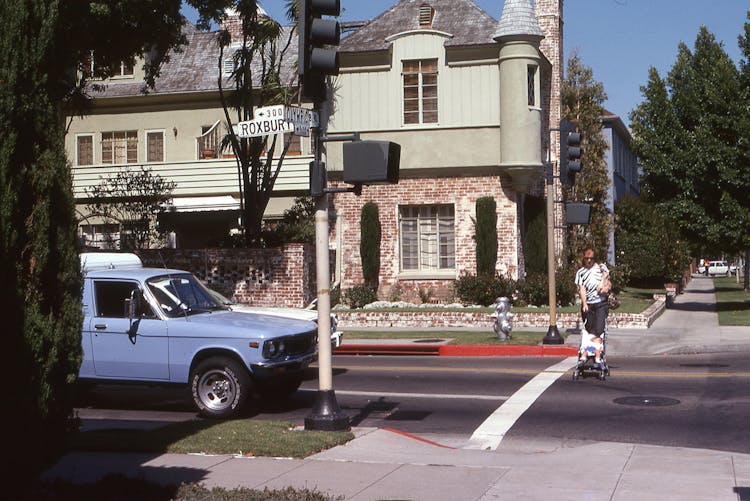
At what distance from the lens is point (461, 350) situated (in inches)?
820

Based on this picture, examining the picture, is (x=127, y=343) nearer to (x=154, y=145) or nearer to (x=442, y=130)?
(x=442, y=130)

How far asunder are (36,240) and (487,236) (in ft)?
77.3

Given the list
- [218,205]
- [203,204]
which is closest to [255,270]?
[218,205]

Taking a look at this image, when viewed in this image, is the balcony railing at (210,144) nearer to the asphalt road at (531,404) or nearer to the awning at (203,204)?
the awning at (203,204)

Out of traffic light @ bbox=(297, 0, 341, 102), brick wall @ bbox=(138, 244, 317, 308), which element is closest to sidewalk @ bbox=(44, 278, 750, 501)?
traffic light @ bbox=(297, 0, 341, 102)

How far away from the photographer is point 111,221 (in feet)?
112

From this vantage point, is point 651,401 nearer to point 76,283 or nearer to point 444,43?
point 76,283

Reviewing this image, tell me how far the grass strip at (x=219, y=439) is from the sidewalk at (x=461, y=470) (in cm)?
20

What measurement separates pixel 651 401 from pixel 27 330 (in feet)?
29.3

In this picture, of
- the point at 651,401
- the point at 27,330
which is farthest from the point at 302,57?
the point at 651,401

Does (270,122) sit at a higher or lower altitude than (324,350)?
higher

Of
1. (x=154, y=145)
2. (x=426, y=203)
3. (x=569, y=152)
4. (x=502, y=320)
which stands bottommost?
(x=502, y=320)

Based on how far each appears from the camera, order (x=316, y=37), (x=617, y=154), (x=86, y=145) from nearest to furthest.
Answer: (x=316, y=37) < (x=86, y=145) < (x=617, y=154)

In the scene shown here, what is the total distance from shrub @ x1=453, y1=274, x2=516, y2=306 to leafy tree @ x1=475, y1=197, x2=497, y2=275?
457mm
